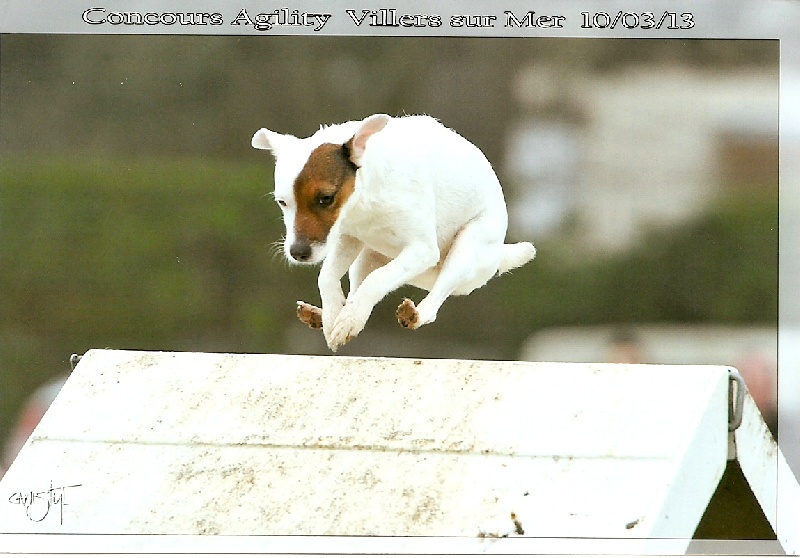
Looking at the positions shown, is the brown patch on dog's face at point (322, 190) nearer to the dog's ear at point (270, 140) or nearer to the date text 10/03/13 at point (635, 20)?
the dog's ear at point (270, 140)

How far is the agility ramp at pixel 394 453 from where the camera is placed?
96.5 inches

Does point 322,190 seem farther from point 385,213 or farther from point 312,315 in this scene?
point 312,315

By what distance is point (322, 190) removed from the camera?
270 centimetres

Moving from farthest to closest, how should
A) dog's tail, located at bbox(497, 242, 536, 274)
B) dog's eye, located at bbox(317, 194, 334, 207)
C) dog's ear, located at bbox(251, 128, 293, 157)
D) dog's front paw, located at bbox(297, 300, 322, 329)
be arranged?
dog's tail, located at bbox(497, 242, 536, 274), dog's front paw, located at bbox(297, 300, 322, 329), dog's ear, located at bbox(251, 128, 293, 157), dog's eye, located at bbox(317, 194, 334, 207)

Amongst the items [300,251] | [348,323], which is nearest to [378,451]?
[348,323]

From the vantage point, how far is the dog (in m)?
2.71

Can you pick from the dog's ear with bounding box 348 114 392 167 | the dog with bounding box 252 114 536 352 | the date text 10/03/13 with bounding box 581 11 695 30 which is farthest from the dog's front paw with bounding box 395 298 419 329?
the date text 10/03/13 with bounding box 581 11 695 30

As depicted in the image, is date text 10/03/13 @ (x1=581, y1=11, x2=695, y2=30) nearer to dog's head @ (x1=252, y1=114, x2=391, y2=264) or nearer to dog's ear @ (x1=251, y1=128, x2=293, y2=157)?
dog's head @ (x1=252, y1=114, x2=391, y2=264)

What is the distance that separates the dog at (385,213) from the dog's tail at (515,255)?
54mm

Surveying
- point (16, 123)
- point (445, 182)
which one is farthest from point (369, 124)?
point (16, 123)

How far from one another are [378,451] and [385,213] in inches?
25.0

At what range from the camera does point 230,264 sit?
444cm

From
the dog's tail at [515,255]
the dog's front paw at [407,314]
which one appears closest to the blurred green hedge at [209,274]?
the dog's tail at [515,255]

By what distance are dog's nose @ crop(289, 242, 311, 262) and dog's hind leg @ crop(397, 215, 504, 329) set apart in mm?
340
